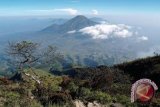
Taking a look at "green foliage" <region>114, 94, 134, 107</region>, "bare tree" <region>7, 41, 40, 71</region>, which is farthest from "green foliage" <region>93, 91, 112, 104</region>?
"bare tree" <region>7, 41, 40, 71</region>

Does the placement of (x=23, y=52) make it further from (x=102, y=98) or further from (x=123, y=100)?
(x=123, y=100)

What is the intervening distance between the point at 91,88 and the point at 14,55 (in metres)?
5.71

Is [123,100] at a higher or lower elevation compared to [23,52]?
lower

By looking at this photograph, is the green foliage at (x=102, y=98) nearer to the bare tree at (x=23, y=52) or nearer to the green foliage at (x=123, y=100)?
the green foliage at (x=123, y=100)

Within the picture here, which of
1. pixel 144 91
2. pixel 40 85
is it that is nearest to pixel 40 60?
pixel 40 85

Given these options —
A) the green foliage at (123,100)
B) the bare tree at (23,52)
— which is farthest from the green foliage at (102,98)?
the bare tree at (23,52)

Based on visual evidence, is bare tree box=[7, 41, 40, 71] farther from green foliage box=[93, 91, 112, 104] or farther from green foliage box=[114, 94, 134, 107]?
green foliage box=[114, 94, 134, 107]

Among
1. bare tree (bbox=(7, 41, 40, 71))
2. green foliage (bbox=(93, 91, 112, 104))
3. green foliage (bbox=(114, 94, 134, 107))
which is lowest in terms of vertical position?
green foliage (bbox=(114, 94, 134, 107))

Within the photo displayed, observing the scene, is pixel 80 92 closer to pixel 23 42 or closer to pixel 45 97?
pixel 45 97

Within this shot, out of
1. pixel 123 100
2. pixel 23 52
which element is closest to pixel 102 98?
pixel 123 100

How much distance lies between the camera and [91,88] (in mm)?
22484

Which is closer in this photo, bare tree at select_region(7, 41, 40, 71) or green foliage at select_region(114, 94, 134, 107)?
green foliage at select_region(114, 94, 134, 107)

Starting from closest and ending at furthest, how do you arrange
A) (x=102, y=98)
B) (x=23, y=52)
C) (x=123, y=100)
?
(x=102, y=98) < (x=123, y=100) < (x=23, y=52)

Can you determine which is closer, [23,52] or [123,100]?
[123,100]
